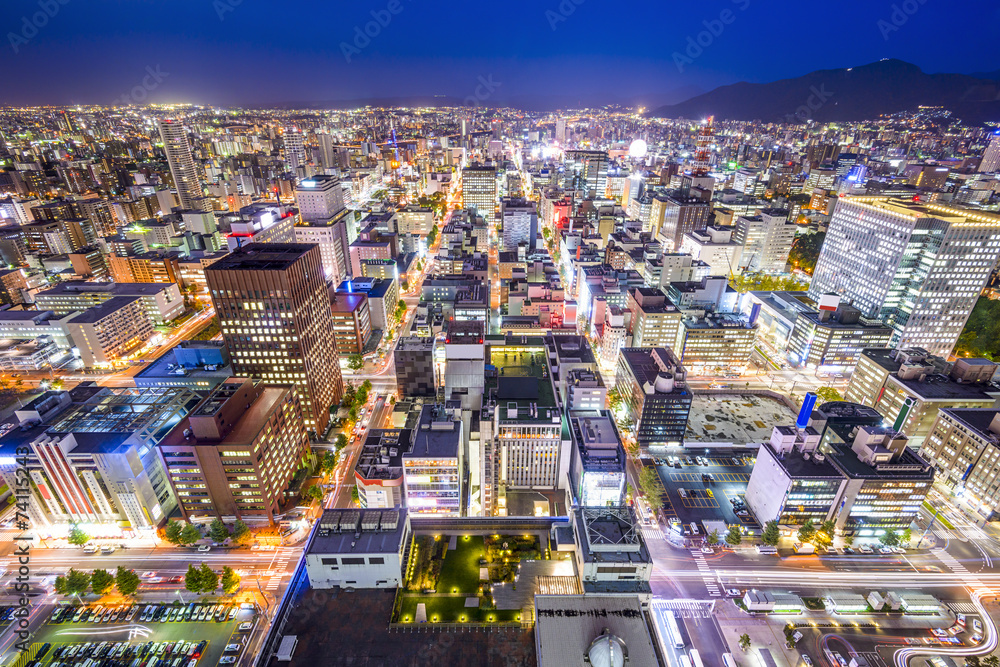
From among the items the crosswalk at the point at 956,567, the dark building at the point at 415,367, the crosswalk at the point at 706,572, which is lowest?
the crosswalk at the point at 706,572

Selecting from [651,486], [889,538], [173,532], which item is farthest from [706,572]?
[173,532]

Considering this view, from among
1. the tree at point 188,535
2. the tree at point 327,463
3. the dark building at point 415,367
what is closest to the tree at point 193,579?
the tree at point 188,535

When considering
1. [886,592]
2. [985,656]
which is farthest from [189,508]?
[985,656]

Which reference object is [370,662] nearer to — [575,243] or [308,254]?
[308,254]

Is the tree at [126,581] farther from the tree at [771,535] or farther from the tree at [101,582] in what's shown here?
the tree at [771,535]

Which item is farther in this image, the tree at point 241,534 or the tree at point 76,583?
the tree at point 241,534

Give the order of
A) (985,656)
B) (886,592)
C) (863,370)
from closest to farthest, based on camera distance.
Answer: (985,656)
(886,592)
(863,370)
